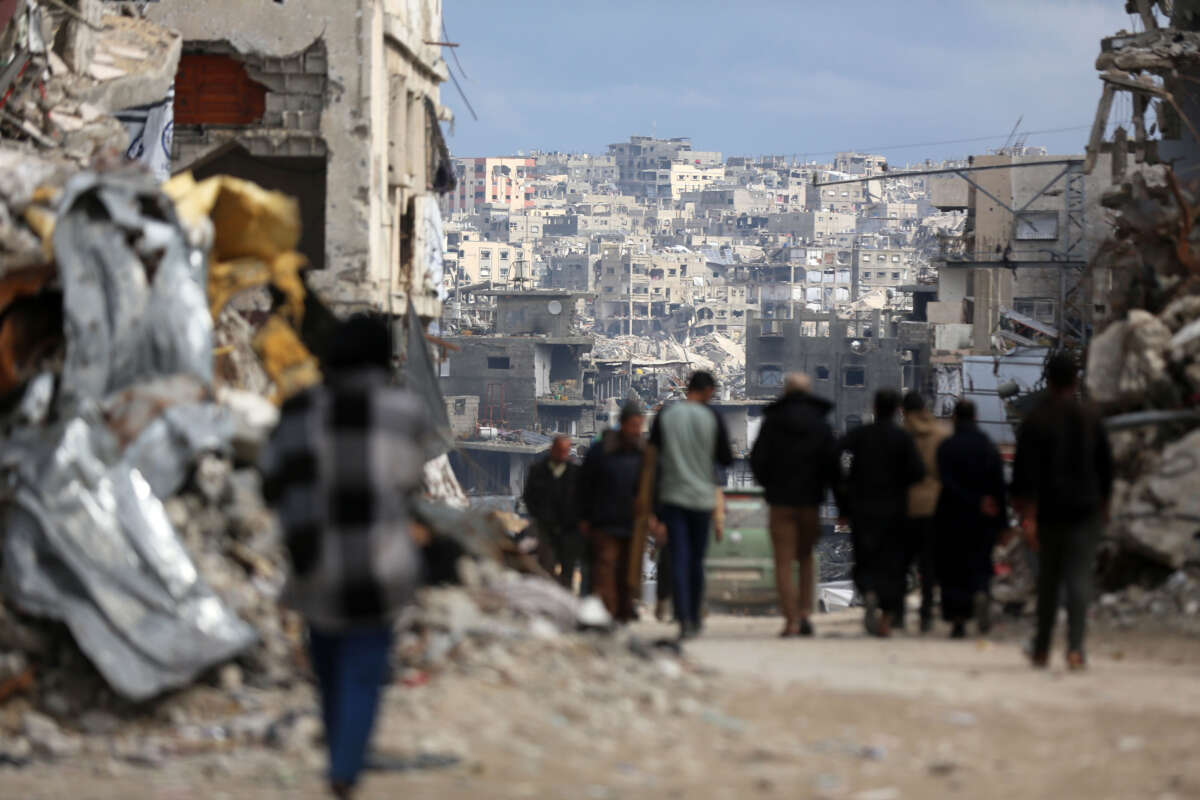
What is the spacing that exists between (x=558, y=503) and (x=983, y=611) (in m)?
4.54

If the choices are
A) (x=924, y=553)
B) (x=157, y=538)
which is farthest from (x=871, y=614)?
(x=157, y=538)

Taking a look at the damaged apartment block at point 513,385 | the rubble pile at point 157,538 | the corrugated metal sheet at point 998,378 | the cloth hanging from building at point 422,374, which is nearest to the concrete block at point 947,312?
the corrugated metal sheet at point 998,378

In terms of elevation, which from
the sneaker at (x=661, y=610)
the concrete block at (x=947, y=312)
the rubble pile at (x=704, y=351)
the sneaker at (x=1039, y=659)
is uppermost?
the concrete block at (x=947, y=312)

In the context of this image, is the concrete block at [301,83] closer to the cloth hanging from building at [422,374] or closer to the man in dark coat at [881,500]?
the cloth hanging from building at [422,374]

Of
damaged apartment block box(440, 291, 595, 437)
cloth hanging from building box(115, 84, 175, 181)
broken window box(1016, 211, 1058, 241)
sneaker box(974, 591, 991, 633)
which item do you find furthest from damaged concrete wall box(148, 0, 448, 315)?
damaged apartment block box(440, 291, 595, 437)

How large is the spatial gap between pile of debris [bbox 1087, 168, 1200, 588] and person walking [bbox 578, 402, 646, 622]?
322 centimetres

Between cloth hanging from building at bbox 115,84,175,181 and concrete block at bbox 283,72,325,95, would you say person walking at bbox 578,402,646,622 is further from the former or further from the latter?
concrete block at bbox 283,72,325,95

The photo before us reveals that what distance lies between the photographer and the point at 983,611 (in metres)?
10.3

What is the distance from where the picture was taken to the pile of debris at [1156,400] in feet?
35.7

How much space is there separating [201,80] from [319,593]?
1963 cm

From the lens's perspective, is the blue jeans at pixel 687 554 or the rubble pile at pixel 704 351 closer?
the blue jeans at pixel 687 554

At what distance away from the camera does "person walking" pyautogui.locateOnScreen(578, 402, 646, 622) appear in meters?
11.1

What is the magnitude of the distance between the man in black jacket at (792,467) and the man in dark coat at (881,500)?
18cm

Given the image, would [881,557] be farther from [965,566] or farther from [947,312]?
[947,312]
